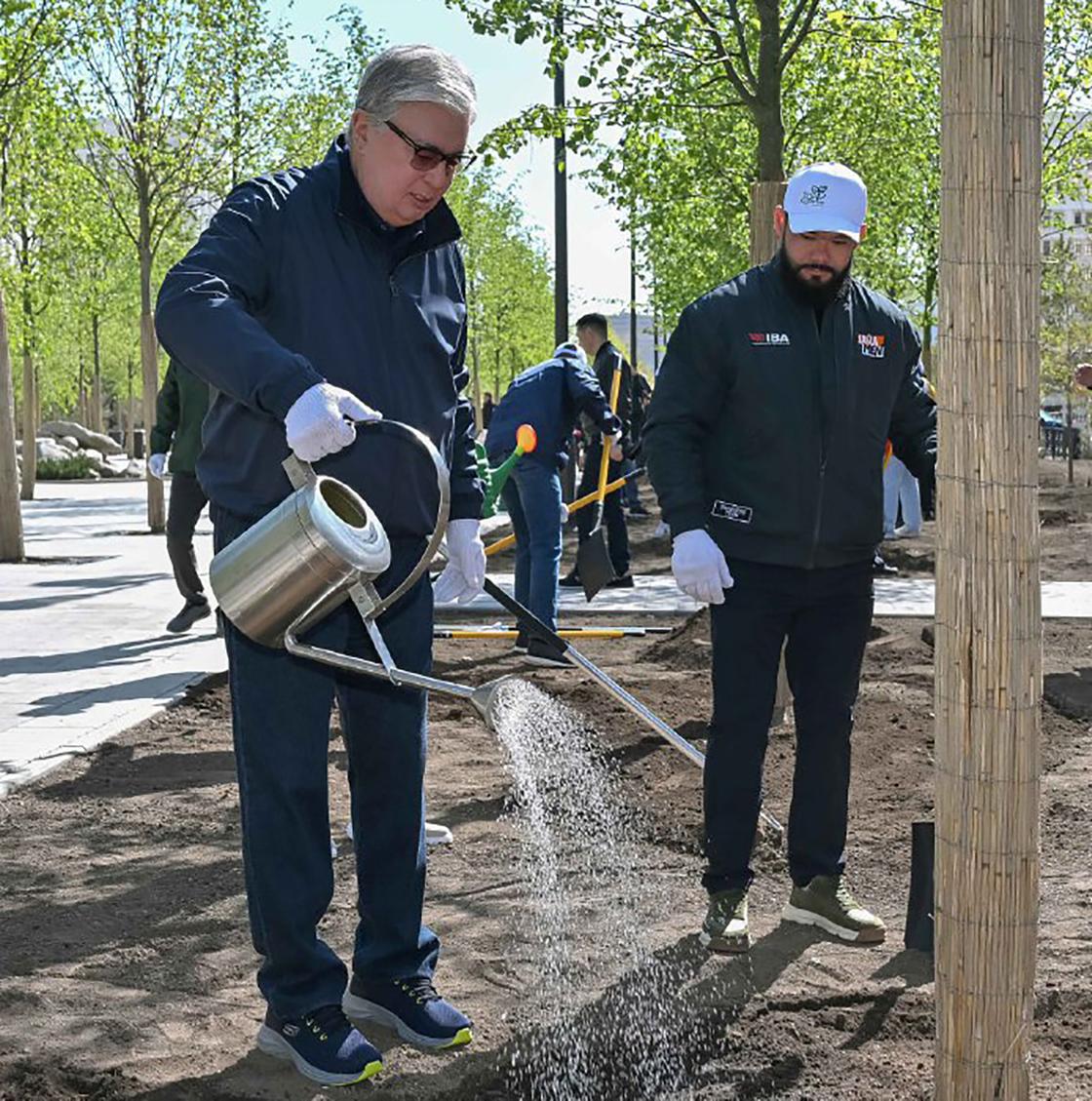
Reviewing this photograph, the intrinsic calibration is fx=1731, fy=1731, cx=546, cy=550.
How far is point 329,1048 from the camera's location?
349 cm

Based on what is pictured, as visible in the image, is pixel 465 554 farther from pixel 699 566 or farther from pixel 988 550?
pixel 988 550

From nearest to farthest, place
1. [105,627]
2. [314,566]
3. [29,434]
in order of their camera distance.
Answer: [314,566]
[105,627]
[29,434]

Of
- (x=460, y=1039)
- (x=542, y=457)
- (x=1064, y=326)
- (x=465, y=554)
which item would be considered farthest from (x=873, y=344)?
(x=1064, y=326)

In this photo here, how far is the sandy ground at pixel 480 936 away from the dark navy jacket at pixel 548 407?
→ 6.11 feet

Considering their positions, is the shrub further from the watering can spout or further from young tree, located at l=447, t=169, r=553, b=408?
the watering can spout

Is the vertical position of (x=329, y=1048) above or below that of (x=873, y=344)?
below

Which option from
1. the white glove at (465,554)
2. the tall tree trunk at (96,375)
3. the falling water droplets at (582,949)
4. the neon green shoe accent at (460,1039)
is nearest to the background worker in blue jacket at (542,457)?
the falling water droplets at (582,949)

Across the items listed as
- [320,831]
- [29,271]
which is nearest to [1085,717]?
[320,831]

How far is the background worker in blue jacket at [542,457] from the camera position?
363 inches

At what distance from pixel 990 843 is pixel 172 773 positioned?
14.3 ft

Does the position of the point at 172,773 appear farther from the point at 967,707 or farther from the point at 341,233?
the point at 967,707

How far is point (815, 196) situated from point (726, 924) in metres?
1.85

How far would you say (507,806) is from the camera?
235 inches

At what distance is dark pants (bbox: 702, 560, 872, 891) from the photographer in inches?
175
